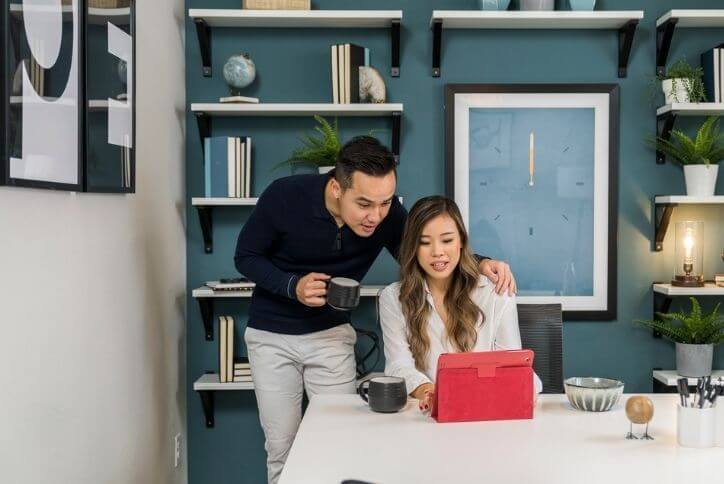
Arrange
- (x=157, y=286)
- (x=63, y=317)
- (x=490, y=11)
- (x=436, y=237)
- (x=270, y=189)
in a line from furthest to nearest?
(x=490, y=11) < (x=157, y=286) < (x=270, y=189) < (x=436, y=237) < (x=63, y=317)

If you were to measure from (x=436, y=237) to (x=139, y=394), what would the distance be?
44.3 inches

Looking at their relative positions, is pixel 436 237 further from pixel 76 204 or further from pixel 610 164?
pixel 610 164

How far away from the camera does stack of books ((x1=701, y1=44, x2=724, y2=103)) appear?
309 centimetres

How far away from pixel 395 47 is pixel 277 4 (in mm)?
497

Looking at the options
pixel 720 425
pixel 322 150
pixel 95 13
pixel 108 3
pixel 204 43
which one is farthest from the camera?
pixel 204 43

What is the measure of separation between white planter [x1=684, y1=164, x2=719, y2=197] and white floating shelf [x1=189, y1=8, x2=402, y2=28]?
1.30 meters

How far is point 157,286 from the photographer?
2820 mm

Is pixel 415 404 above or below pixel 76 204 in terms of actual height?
below

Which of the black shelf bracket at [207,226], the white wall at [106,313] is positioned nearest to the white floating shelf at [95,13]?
the white wall at [106,313]

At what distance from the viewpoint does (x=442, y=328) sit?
2.32 meters

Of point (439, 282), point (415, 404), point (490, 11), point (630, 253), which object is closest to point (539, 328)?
point (439, 282)

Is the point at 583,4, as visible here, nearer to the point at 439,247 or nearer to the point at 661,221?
the point at 661,221

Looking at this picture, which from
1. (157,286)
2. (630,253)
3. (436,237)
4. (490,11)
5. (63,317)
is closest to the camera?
(63,317)

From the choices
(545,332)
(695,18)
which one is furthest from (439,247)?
(695,18)
